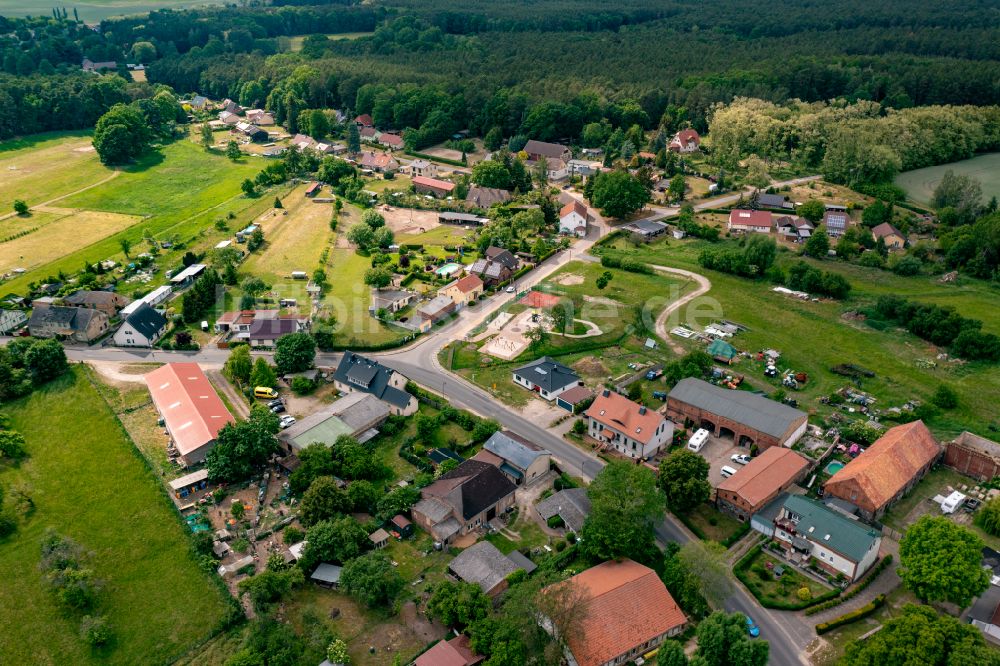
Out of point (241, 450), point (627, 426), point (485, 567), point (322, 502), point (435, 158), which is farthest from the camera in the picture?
point (435, 158)

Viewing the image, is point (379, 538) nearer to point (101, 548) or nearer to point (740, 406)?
point (101, 548)

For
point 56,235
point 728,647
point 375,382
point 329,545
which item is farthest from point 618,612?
point 56,235

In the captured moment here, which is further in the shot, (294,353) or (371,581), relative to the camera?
(294,353)

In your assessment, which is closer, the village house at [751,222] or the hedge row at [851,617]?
the hedge row at [851,617]

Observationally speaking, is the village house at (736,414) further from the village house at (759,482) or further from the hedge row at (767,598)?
the hedge row at (767,598)

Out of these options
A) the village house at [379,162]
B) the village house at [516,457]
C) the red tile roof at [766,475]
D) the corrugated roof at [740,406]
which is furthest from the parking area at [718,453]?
the village house at [379,162]

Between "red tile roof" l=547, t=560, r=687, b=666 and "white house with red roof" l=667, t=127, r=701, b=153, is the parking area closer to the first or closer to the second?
"red tile roof" l=547, t=560, r=687, b=666
